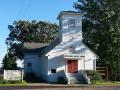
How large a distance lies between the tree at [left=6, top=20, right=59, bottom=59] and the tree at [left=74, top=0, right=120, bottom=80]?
28037mm

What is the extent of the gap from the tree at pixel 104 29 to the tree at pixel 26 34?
28.0 m

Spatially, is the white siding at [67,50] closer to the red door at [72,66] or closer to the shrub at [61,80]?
the red door at [72,66]

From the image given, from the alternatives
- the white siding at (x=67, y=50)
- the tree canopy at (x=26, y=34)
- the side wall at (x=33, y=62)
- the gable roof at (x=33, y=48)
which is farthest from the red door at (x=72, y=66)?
the tree canopy at (x=26, y=34)

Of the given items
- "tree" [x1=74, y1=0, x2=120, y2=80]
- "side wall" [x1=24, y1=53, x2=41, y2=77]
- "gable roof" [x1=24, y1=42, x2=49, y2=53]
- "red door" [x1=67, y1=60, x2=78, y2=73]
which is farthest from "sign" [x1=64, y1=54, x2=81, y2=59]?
"gable roof" [x1=24, y1=42, x2=49, y2=53]

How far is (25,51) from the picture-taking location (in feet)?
209

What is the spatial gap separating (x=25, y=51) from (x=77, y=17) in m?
13.4

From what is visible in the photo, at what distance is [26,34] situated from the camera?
8962 centimetres

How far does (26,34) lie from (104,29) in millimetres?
33022

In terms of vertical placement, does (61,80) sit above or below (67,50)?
below

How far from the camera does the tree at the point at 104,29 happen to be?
5603cm

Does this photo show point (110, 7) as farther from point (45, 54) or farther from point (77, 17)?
point (45, 54)

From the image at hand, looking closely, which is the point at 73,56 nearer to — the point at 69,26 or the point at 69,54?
the point at 69,54

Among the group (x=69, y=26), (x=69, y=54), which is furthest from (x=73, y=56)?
(x=69, y=26)

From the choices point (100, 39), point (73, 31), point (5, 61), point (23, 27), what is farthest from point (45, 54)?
point (23, 27)
